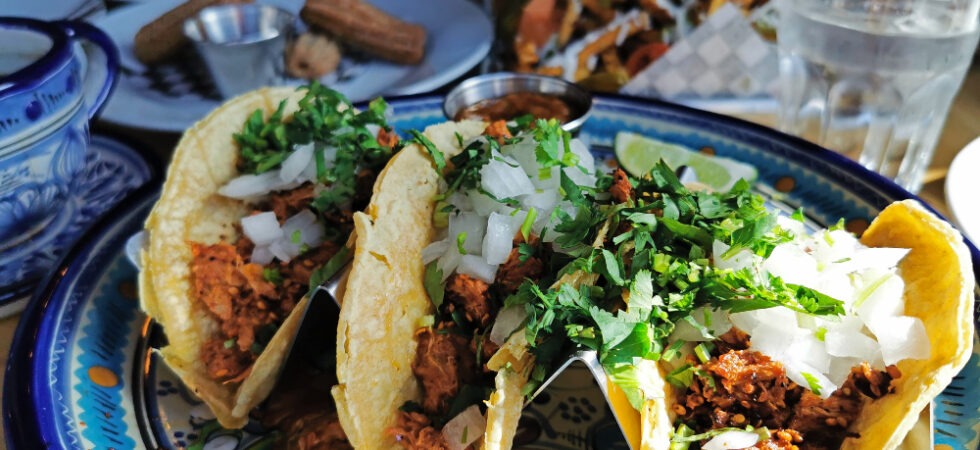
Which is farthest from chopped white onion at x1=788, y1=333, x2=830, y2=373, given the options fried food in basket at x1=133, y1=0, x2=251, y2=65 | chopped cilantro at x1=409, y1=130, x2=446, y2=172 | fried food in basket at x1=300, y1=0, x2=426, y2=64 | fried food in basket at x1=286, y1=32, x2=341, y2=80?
fried food in basket at x1=133, y1=0, x2=251, y2=65

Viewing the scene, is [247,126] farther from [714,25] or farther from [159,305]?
[714,25]

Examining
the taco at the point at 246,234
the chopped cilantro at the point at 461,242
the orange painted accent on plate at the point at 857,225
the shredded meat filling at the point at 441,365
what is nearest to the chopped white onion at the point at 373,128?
the taco at the point at 246,234

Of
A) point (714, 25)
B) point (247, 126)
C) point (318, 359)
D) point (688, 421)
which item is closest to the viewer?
point (688, 421)

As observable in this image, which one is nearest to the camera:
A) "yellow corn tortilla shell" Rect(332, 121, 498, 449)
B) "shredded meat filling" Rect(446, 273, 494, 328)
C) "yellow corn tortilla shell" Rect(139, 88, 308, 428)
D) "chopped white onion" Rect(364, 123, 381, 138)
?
"yellow corn tortilla shell" Rect(332, 121, 498, 449)

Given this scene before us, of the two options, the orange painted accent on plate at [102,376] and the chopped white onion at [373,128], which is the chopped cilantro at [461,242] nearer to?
the chopped white onion at [373,128]

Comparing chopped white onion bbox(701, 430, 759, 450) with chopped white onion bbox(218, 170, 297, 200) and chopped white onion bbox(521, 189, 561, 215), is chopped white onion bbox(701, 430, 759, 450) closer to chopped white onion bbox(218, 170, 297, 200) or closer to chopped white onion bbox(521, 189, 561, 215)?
chopped white onion bbox(521, 189, 561, 215)

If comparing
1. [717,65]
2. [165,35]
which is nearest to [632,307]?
[717,65]

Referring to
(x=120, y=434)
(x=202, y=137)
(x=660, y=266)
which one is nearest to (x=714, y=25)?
(x=660, y=266)
